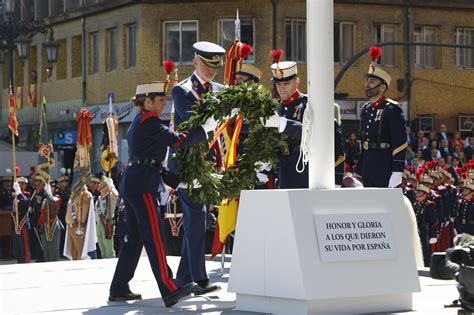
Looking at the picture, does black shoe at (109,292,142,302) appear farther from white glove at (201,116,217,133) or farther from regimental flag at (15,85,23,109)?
regimental flag at (15,85,23,109)

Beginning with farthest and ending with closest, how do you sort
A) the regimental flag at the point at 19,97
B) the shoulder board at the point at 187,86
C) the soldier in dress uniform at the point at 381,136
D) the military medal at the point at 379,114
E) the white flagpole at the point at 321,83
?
1. the regimental flag at the point at 19,97
2. the military medal at the point at 379,114
3. the soldier in dress uniform at the point at 381,136
4. the shoulder board at the point at 187,86
5. the white flagpole at the point at 321,83

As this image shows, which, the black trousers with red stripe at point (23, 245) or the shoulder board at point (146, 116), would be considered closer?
the shoulder board at point (146, 116)

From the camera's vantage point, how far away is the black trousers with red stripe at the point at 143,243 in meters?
11.0

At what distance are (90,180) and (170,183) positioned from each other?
496 inches

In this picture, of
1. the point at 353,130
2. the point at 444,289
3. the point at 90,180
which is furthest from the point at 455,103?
the point at 444,289

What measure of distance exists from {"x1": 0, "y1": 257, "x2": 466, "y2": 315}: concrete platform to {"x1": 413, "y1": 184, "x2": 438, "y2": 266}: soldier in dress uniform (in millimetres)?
5819

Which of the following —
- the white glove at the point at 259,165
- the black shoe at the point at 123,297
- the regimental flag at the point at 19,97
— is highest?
the regimental flag at the point at 19,97

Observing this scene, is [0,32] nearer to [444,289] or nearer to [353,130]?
[353,130]

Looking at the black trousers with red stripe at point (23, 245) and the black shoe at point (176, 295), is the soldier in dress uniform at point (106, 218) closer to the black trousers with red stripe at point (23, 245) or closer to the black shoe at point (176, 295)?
the black trousers with red stripe at point (23, 245)

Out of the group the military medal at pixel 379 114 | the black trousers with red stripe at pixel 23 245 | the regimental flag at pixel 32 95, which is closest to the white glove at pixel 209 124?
the military medal at pixel 379 114

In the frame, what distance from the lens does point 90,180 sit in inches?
942

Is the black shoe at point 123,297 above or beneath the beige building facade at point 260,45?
beneath

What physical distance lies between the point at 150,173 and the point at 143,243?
0.62 meters

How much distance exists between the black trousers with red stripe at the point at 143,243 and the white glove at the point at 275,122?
1172mm
